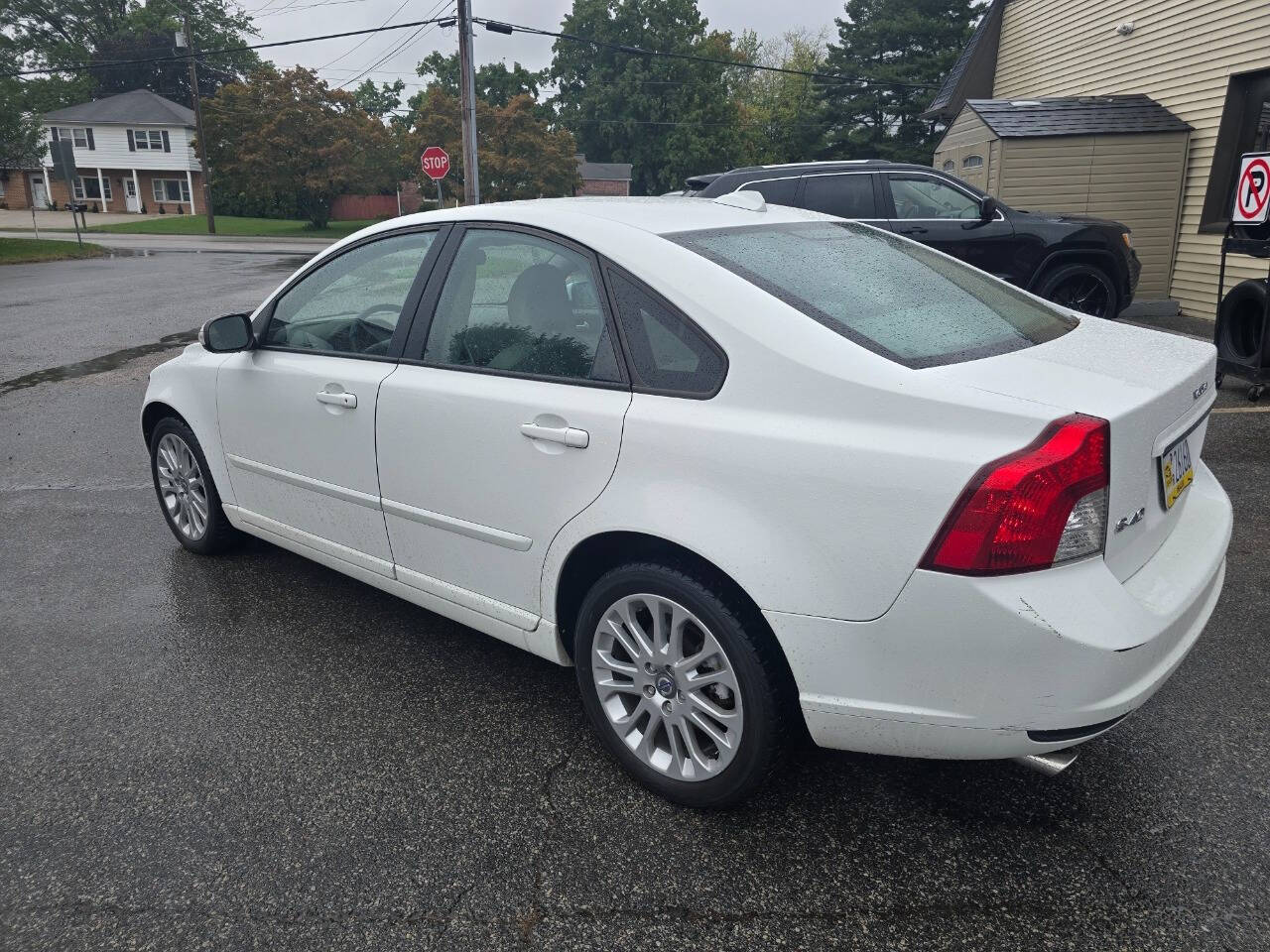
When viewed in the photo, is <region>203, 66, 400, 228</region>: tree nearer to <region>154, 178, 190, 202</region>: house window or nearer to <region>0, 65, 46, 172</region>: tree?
<region>154, 178, 190, 202</region>: house window

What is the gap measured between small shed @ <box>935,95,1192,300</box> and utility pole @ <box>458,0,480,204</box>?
12.2 m

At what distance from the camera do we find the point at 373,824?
103 inches

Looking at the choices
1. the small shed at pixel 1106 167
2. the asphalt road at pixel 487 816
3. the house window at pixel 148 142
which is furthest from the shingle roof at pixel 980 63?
the house window at pixel 148 142

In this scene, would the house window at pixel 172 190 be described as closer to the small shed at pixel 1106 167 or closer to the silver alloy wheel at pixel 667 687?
the small shed at pixel 1106 167

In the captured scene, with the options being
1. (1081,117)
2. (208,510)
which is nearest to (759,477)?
(208,510)

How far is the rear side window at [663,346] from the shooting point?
2500 millimetres

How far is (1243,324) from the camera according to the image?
26.1ft

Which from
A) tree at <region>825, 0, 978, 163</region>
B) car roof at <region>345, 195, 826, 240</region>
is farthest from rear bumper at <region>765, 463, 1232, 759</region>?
tree at <region>825, 0, 978, 163</region>

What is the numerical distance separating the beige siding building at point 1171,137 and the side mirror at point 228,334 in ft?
37.5

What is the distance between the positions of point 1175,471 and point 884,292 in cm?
92

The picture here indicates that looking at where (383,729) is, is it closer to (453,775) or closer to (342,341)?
(453,775)

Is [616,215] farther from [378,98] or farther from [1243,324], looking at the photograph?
[378,98]

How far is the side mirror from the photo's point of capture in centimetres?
384

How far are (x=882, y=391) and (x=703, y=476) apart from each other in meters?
0.48
